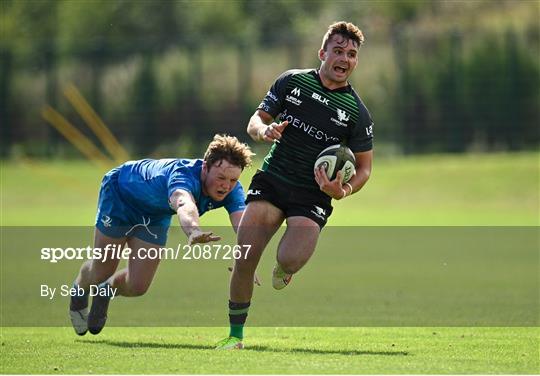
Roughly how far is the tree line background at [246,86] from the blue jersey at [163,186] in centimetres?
2707

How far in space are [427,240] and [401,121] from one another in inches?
671

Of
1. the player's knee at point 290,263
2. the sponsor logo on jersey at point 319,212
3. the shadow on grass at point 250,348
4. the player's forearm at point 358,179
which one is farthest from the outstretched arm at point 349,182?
the shadow on grass at point 250,348

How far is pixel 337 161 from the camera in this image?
9.49 metres

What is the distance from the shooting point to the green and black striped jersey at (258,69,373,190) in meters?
9.80

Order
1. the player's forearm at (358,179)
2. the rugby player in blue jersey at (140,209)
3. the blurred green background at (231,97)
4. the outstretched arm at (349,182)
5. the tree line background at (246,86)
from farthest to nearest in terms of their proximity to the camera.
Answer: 1. the tree line background at (246,86)
2. the blurred green background at (231,97)
3. the player's forearm at (358,179)
4. the rugby player in blue jersey at (140,209)
5. the outstretched arm at (349,182)

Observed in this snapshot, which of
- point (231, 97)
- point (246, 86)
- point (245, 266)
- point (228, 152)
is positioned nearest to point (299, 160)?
point (228, 152)

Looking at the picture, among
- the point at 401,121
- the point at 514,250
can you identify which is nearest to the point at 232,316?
the point at 514,250

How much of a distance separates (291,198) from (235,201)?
521mm

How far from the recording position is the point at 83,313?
1065 cm

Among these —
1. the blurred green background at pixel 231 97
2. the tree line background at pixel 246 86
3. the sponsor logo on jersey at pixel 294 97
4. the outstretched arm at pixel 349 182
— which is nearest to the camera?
the outstretched arm at pixel 349 182

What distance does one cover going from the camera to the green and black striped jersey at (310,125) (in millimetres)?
9805

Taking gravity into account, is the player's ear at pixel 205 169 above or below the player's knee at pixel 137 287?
above

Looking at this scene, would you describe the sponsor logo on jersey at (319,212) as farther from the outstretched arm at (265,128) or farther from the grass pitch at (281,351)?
the grass pitch at (281,351)

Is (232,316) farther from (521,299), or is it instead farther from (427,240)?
(427,240)
